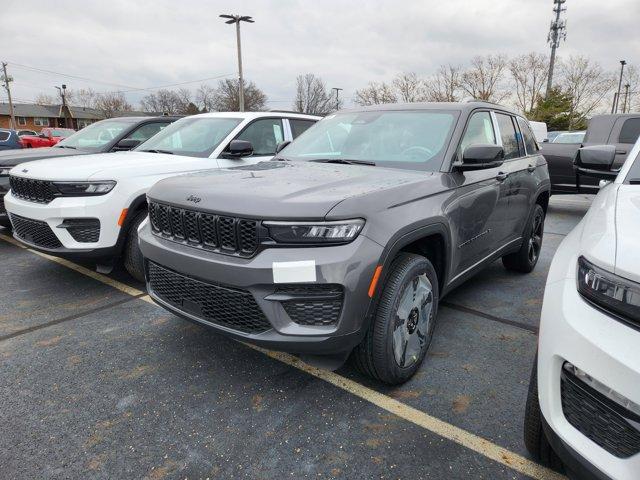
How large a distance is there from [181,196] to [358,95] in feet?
173

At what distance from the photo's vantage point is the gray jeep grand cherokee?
2.11 m

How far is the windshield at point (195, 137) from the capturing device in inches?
194

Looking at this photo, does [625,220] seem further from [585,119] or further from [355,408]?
[585,119]

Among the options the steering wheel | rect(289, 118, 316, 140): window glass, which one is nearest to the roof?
the steering wheel

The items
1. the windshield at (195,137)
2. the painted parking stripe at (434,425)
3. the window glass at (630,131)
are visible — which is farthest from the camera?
the window glass at (630,131)

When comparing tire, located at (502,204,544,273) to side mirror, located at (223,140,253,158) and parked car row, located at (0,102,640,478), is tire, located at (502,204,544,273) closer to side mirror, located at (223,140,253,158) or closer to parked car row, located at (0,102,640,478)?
parked car row, located at (0,102,640,478)

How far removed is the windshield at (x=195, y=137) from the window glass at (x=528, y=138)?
314 centimetres

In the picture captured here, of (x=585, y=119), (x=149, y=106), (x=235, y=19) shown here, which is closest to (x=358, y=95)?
(x=585, y=119)

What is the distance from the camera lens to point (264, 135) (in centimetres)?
541

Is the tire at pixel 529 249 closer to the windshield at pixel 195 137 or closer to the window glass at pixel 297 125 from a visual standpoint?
the window glass at pixel 297 125

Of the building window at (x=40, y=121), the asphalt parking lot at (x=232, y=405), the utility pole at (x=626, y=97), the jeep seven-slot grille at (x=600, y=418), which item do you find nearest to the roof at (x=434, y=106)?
the asphalt parking lot at (x=232, y=405)

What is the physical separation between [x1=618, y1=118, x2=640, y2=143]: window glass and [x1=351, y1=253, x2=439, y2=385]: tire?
7036 millimetres

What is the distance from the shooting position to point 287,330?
2.14m

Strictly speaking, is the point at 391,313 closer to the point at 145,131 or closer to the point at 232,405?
the point at 232,405
